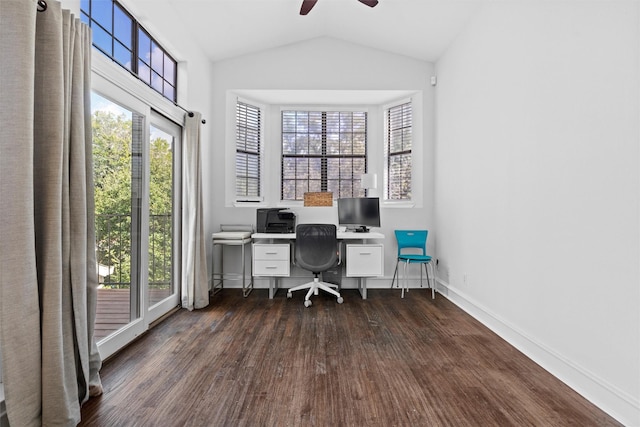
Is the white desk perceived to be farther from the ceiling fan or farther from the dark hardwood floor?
the ceiling fan

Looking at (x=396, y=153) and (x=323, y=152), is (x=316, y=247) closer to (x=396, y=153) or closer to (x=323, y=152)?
(x=323, y=152)

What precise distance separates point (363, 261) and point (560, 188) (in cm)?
211

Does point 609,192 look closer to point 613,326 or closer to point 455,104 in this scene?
point 613,326

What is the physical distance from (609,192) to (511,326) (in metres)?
1.29

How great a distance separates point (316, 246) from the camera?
3.37 m

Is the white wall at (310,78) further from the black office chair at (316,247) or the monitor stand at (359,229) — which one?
the black office chair at (316,247)

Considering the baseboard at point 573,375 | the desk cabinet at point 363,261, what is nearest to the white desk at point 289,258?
the desk cabinet at point 363,261

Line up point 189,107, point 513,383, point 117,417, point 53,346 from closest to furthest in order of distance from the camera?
point 53,346 → point 117,417 → point 513,383 → point 189,107

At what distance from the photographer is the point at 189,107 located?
11.1 feet

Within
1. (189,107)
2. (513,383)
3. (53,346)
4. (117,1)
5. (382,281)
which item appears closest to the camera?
(53,346)

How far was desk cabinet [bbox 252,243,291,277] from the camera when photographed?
11.7 ft

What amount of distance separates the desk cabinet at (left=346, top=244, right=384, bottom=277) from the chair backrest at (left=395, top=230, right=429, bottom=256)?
1.66ft

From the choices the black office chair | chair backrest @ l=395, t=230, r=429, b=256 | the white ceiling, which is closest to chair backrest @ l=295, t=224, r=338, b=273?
the black office chair

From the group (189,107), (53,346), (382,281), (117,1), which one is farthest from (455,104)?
(53,346)
